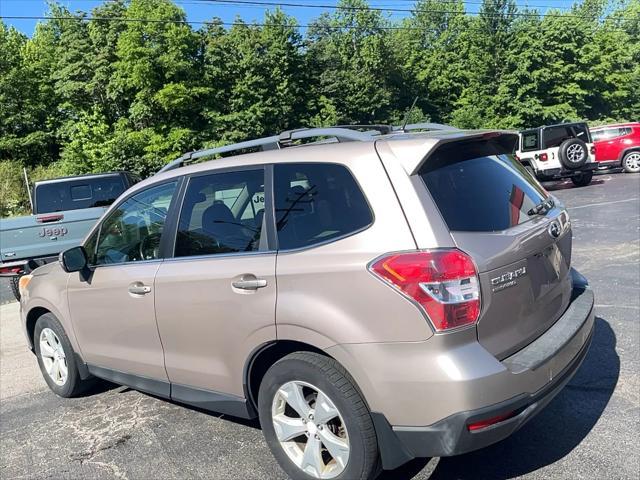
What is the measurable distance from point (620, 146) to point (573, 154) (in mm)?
4201

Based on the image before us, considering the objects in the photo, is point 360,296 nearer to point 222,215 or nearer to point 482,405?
point 482,405

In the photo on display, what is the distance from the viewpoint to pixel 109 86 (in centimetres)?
3462

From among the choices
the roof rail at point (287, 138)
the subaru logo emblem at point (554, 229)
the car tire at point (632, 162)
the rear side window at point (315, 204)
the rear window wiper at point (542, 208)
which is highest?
the roof rail at point (287, 138)

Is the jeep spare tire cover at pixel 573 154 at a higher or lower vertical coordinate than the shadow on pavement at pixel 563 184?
higher

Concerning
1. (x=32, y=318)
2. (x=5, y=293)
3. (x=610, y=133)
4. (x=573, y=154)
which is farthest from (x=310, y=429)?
(x=610, y=133)

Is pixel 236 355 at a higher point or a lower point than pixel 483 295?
lower

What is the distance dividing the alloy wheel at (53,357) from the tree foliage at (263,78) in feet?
73.8

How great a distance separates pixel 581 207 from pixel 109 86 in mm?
30117

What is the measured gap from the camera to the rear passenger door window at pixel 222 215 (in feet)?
10.4

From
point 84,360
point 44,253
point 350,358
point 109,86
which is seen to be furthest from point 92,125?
point 350,358

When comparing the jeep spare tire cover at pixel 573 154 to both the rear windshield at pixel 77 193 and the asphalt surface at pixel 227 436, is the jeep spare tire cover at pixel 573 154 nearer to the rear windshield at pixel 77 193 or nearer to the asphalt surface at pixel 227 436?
the asphalt surface at pixel 227 436

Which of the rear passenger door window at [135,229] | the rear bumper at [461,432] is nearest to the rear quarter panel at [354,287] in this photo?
the rear bumper at [461,432]

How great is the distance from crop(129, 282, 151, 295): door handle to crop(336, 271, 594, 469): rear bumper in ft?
5.68

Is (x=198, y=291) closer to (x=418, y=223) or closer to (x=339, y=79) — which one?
(x=418, y=223)
